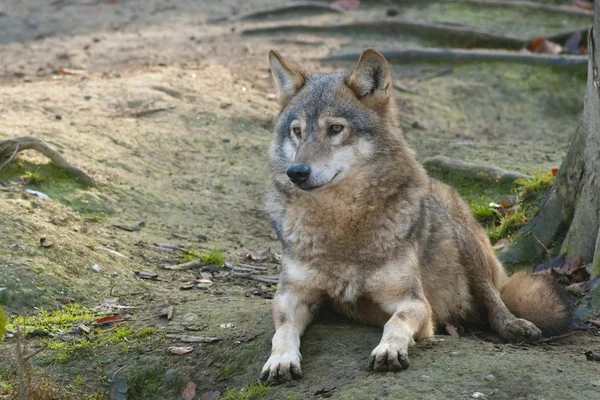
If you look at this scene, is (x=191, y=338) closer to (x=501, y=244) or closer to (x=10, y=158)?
(x=10, y=158)

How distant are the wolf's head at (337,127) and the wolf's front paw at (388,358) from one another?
1.12 meters

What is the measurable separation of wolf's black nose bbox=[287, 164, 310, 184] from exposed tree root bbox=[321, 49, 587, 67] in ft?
26.8

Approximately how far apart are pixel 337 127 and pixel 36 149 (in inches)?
141

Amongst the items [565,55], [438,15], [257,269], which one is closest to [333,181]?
[257,269]

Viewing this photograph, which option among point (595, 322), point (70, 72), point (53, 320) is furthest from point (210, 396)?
point (70, 72)

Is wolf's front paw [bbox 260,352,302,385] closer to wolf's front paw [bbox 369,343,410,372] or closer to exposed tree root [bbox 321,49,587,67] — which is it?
wolf's front paw [bbox 369,343,410,372]

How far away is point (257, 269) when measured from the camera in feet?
24.1

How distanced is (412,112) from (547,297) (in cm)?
601

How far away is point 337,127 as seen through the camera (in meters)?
5.41

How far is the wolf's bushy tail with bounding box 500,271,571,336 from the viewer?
5.63m

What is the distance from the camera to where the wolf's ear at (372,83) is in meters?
5.50

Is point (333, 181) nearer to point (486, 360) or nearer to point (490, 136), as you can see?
point (486, 360)

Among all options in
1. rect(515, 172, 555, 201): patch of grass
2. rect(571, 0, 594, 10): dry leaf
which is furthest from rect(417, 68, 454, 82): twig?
rect(571, 0, 594, 10): dry leaf

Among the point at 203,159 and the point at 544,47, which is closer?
the point at 203,159
